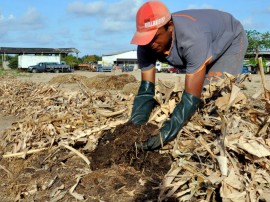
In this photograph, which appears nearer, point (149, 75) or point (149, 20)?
point (149, 20)

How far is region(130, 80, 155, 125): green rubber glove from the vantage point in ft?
12.4

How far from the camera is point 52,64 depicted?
4678cm

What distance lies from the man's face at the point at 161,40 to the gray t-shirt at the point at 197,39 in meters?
0.07

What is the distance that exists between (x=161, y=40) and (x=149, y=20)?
216mm

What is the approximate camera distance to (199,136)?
11.0 feet

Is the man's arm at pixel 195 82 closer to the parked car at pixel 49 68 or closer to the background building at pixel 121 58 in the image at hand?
the parked car at pixel 49 68

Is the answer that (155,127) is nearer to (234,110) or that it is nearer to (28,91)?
(234,110)

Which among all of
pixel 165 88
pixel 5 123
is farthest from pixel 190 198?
pixel 5 123

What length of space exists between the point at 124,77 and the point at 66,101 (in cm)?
1607

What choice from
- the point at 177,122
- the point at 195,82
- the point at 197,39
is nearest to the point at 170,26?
the point at 197,39

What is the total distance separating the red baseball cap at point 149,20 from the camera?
3.31 meters

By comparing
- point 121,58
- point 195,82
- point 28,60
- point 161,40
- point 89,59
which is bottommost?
point 195,82

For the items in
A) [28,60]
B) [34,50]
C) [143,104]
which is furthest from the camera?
[34,50]

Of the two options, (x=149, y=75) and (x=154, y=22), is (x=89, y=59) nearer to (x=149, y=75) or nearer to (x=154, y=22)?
(x=149, y=75)
